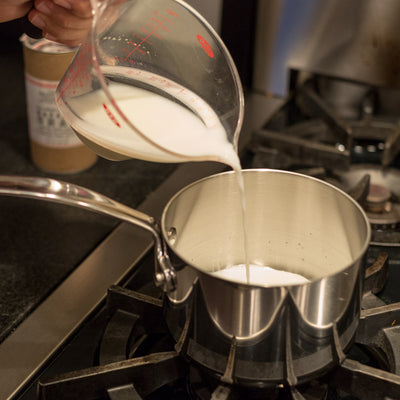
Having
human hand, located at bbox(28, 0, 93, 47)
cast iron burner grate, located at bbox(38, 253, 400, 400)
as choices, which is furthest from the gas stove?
human hand, located at bbox(28, 0, 93, 47)

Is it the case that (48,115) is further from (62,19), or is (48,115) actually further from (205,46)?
(205,46)

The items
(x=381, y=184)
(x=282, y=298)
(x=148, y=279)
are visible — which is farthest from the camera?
(x=381, y=184)

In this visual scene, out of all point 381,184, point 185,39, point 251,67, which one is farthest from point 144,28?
point 251,67

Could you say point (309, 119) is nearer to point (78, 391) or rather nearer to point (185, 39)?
point (185, 39)

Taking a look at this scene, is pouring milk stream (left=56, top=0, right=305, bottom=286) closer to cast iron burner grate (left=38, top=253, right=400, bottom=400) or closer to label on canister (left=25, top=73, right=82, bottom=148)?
cast iron burner grate (left=38, top=253, right=400, bottom=400)

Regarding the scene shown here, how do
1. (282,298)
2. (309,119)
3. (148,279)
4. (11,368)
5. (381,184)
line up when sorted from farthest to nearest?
(309,119), (381,184), (148,279), (11,368), (282,298)

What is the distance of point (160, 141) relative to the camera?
536 millimetres

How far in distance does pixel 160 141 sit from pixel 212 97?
10 centimetres

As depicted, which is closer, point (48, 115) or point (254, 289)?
point (254, 289)

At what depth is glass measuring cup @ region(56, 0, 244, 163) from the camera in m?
0.56

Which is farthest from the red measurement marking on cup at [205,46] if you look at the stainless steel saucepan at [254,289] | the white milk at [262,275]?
the white milk at [262,275]

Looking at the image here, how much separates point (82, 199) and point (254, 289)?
15 centimetres

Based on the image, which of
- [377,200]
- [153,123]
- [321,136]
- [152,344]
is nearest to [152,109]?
[153,123]

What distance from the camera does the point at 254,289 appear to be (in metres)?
0.46
